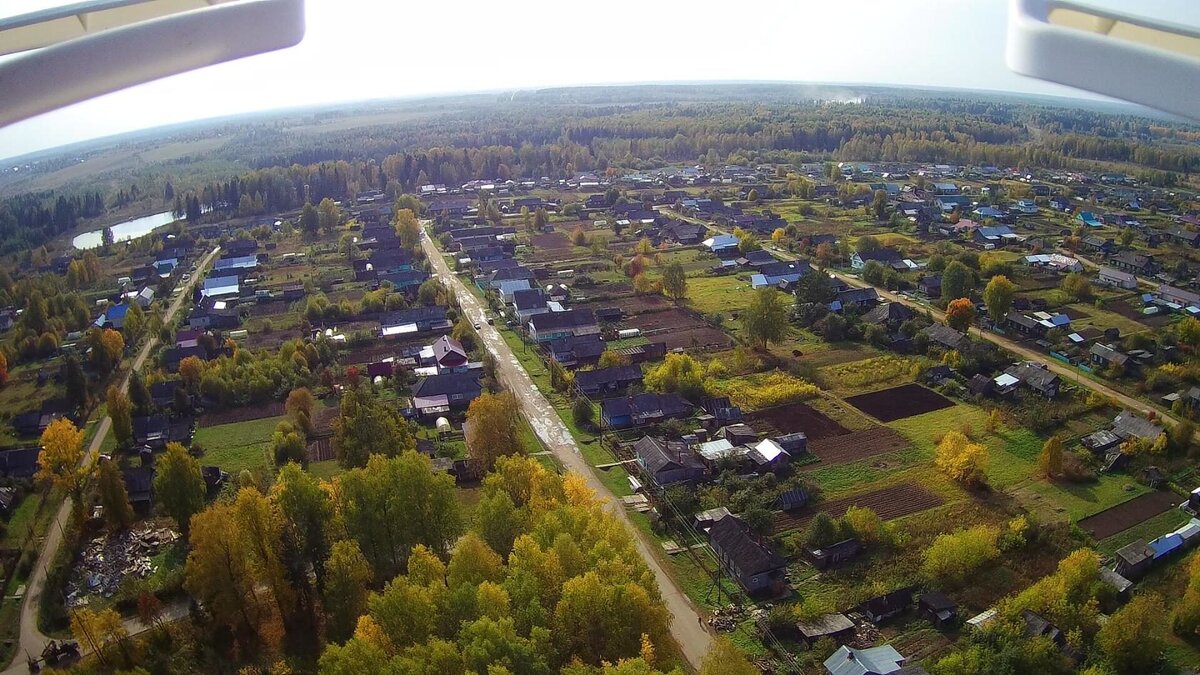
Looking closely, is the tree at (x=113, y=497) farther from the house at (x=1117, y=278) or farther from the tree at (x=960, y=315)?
the house at (x=1117, y=278)

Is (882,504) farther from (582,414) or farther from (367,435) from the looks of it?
(367,435)

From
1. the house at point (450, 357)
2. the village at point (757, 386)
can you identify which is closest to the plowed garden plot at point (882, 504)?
the village at point (757, 386)

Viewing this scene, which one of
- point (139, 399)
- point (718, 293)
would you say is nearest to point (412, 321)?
point (139, 399)

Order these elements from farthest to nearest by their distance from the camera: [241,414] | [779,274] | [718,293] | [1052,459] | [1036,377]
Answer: [779,274], [718,293], [241,414], [1036,377], [1052,459]

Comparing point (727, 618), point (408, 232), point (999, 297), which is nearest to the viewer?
point (727, 618)

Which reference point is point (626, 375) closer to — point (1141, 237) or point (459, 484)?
point (459, 484)

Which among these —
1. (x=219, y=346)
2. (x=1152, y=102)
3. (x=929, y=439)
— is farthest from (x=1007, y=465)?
(x=219, y=346)

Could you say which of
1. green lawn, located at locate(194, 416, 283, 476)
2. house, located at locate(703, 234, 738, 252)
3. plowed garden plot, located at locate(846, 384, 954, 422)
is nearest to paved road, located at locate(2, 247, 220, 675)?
green lawn, located at locate(194, 416, 283, 476)

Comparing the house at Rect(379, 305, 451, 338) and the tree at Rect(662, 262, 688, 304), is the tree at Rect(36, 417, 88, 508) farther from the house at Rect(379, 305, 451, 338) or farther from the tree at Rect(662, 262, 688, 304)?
the tree at Rect(662, 262, 688, 304)
